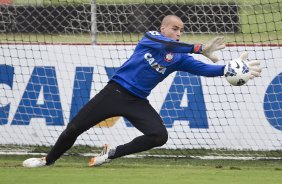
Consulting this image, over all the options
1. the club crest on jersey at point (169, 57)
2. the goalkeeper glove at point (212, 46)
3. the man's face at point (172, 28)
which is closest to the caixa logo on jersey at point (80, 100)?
the man's face at point (172, 28)

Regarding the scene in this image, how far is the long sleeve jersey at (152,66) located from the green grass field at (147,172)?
1200 mm

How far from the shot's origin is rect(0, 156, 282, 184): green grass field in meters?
11.1

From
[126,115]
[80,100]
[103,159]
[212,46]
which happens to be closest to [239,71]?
[212,46]

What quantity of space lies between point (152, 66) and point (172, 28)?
0.55 metres

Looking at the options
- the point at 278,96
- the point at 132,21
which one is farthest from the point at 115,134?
the point at 132,21

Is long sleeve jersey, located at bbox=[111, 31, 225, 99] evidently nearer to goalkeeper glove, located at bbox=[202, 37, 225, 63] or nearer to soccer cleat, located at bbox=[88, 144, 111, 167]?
goalkeeper glove, located at bbox=[202, 37, 225, 63]

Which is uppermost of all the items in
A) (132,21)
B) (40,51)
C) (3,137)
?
(132,21)

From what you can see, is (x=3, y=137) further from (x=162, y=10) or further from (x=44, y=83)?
(x=162, y=10)

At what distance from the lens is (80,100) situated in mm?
14289

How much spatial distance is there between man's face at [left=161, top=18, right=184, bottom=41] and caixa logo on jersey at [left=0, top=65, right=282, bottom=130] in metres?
3.00

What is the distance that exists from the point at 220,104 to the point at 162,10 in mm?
6036

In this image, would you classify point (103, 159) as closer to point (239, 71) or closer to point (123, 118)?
point (239, 71)

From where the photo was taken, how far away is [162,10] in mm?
19562

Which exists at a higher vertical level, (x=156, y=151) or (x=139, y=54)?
(x=139, y=54)
